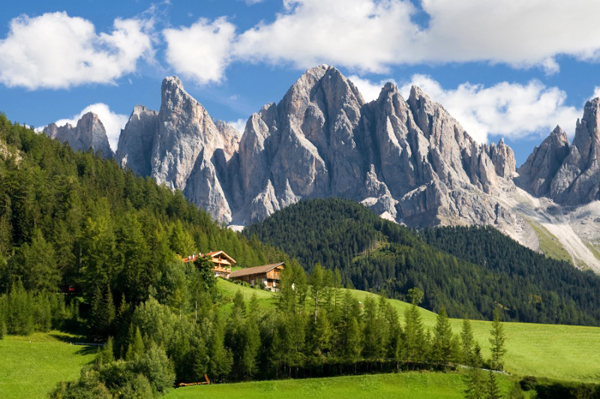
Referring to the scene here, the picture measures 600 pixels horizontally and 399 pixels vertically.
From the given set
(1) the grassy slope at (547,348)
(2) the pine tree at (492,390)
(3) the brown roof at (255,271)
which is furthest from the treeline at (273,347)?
(3) the brown roof at (255,271)

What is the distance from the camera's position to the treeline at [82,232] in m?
101

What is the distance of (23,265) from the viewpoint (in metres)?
101

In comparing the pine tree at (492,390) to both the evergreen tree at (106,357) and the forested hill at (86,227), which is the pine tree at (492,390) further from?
the forested hill at (86,227)

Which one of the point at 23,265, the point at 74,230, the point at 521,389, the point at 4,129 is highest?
the point at 4,129

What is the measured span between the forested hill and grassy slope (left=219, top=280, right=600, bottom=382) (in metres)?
16.1

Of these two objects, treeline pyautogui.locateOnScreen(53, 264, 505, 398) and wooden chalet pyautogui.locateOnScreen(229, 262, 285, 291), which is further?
wooden chalet pyautogui.locateOnScreen(229, 262, 285, 291)

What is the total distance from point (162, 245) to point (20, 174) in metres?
41.5

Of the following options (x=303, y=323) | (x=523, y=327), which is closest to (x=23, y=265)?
(x=303, y=323)

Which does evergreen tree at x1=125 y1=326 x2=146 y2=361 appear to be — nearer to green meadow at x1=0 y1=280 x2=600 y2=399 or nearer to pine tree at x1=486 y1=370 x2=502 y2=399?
green meadow at x1=0 y1=280 x2=600 y2=399

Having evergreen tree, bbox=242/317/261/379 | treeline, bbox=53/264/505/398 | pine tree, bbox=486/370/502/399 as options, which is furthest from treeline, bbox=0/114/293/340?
pine tree, bbox=486/370/502/399

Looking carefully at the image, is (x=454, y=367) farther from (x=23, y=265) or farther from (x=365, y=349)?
(x=23, y=265)

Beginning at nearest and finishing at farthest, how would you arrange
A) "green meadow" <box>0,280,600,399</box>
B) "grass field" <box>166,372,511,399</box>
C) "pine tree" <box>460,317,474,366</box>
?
"grass field" <box>166,372,511,399</box>, "green meadow" <box>0,280,600,399</box>, "pine tree" <box>460,317,474,366</box>

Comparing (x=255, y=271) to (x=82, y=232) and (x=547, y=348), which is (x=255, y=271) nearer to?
(x=82, y=232)

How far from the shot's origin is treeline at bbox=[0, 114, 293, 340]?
101 metres
